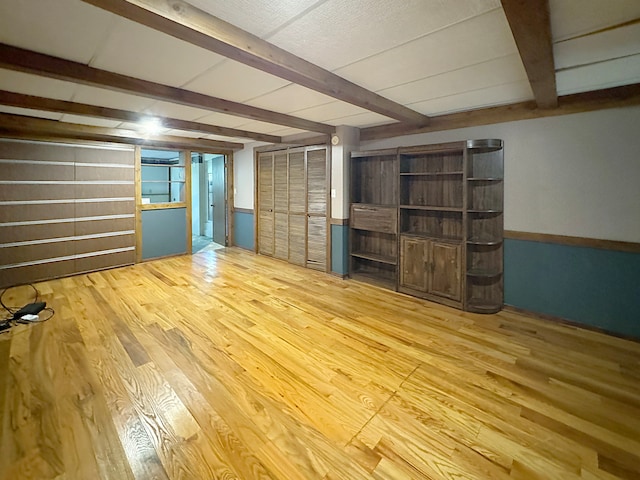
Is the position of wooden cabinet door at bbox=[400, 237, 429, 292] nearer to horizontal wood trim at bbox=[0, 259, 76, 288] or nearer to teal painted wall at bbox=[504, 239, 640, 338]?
teal painted wall at bbox=[504, 239, 640, 338]

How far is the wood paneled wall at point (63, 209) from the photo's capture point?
4309mm

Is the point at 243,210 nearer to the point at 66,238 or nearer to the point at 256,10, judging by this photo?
the point at 66,238

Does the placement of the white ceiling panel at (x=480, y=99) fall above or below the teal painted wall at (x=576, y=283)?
above

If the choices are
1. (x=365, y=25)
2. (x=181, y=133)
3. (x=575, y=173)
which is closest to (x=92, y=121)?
(x=181, y=133)

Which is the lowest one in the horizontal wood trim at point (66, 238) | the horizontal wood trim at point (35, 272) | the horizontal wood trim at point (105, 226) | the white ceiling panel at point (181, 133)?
the horizontal wood trim at point (35, 272)

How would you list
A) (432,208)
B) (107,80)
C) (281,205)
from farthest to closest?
(281,205), (432,208), (107,80)

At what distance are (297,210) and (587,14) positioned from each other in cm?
433

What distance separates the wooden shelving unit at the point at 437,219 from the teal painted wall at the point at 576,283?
0.20m

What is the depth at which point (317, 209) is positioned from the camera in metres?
5.15

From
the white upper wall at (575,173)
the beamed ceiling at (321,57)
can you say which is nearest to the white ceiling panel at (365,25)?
the beamed ceiling at (321,57)

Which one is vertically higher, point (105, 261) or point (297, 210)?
point (297, 210)

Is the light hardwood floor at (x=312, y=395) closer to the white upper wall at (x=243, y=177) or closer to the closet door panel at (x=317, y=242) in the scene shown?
the closet door panel at (x=317, y=242)

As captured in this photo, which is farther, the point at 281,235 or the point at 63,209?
the point at 281,235

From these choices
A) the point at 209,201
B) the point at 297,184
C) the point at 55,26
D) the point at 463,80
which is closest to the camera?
the point at 55,26
